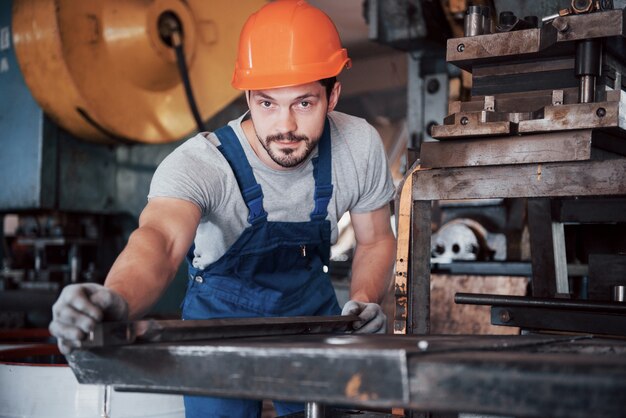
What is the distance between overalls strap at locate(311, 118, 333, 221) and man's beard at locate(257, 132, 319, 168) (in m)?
0.10

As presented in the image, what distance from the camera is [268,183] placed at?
186 cm

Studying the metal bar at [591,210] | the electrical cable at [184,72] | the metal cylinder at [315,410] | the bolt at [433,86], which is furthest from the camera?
the electrical cable at [184,72]

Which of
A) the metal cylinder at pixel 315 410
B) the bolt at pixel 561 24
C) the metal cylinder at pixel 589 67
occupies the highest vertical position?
the bolt at pixel 561 24

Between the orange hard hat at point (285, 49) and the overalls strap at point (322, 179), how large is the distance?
18 centimetres

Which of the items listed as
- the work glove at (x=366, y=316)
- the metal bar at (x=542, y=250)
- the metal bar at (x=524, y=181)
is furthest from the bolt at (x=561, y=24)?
the metal bar at (x=542, y=250)

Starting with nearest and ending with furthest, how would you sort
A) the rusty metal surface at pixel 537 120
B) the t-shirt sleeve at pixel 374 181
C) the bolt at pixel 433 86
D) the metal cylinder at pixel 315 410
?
the metal cylinder at pixel 315 410
the rusty metal surface at pixel 537 120
the t-shirt sleeve at pixel 374 181
the bolt at pixel 433 86

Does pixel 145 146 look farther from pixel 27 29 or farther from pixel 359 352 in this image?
pixel 359 352

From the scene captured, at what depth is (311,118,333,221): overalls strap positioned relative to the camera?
6.15 feet

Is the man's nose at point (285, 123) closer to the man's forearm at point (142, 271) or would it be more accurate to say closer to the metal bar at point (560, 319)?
the man's forearm at point (142, 271)

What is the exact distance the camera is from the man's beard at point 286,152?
175 cm

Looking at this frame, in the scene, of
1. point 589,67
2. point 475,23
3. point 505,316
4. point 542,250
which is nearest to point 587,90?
point 589,67

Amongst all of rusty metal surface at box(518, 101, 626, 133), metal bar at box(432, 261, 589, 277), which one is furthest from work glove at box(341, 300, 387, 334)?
metal bar at box(432, 261, 589, 277)

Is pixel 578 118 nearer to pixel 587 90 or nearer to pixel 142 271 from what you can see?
pixel 587 90

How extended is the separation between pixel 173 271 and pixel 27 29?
2.01 meters
